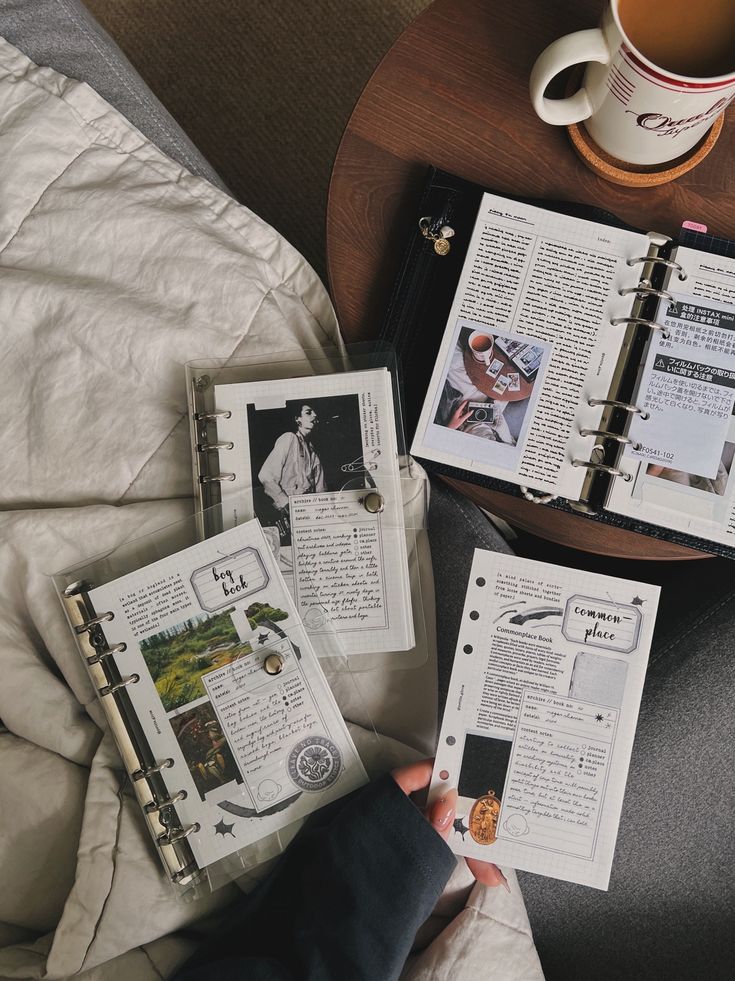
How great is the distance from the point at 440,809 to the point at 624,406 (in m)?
0.42

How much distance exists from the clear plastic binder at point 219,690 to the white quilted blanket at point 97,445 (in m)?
0.03

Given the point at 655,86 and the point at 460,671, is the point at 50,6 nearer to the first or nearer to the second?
the point at 655,86

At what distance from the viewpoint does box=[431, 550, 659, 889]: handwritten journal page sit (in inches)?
28.5

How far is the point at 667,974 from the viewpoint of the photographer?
75 centimetres

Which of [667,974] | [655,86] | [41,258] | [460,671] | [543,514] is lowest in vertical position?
[667,974]

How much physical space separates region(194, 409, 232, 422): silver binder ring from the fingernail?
1.40ft

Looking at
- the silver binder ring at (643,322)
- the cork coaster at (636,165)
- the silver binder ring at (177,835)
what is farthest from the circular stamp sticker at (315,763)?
the cork coaster at (636,165)

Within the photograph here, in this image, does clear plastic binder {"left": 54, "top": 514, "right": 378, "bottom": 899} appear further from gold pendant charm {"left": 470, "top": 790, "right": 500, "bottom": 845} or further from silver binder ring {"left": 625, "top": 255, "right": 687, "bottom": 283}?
silver binder ring {"left": 625, "top": 255, "right": 687, "bottom": 283}

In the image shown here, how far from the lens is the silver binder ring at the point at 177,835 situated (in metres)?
0.71

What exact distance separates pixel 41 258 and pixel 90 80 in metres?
0.22

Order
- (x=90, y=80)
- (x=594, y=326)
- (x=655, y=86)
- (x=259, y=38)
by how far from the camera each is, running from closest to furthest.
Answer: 1. (x=655, y=86)
2. (x=594, y=326)
3. (x=90, y=80)
4. (x=259, y=38)

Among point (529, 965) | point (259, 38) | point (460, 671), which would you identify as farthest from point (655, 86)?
point (259, 38)

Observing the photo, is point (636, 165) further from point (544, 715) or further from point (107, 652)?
point (107, 652)

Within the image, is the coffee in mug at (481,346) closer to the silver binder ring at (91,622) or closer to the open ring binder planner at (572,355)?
the open ring binder planner at (572,355)
